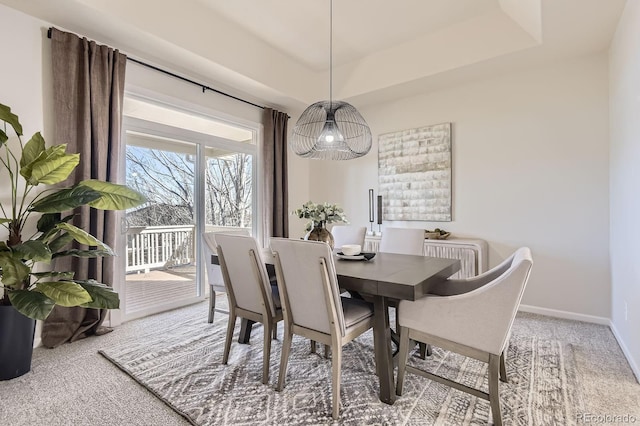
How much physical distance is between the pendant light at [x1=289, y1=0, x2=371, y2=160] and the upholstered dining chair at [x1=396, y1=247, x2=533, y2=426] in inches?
61.5

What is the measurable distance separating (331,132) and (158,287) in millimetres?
2740

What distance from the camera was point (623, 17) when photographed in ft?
8.21

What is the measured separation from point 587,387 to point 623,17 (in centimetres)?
276

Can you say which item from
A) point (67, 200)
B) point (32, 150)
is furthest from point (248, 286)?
point (32, 150)

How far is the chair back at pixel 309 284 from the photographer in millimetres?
1738

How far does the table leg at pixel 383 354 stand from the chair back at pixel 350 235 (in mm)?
1481

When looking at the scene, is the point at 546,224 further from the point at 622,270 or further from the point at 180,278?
the point at 180,278

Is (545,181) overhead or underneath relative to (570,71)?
underneath

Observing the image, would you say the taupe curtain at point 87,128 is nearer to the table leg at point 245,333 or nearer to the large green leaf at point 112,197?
the large green leaf at point 112,197

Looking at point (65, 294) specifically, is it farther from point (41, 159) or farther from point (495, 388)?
point (495, 388)

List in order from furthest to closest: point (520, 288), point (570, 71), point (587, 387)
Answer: point (570, 71) → point (587, 387) → point (520, 288)

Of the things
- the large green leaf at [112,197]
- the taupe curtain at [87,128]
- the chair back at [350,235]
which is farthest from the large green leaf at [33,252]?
the chair back at [350,235]

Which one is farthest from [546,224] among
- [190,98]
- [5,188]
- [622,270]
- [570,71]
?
[5,188]

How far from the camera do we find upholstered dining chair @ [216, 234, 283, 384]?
209 centimetres
